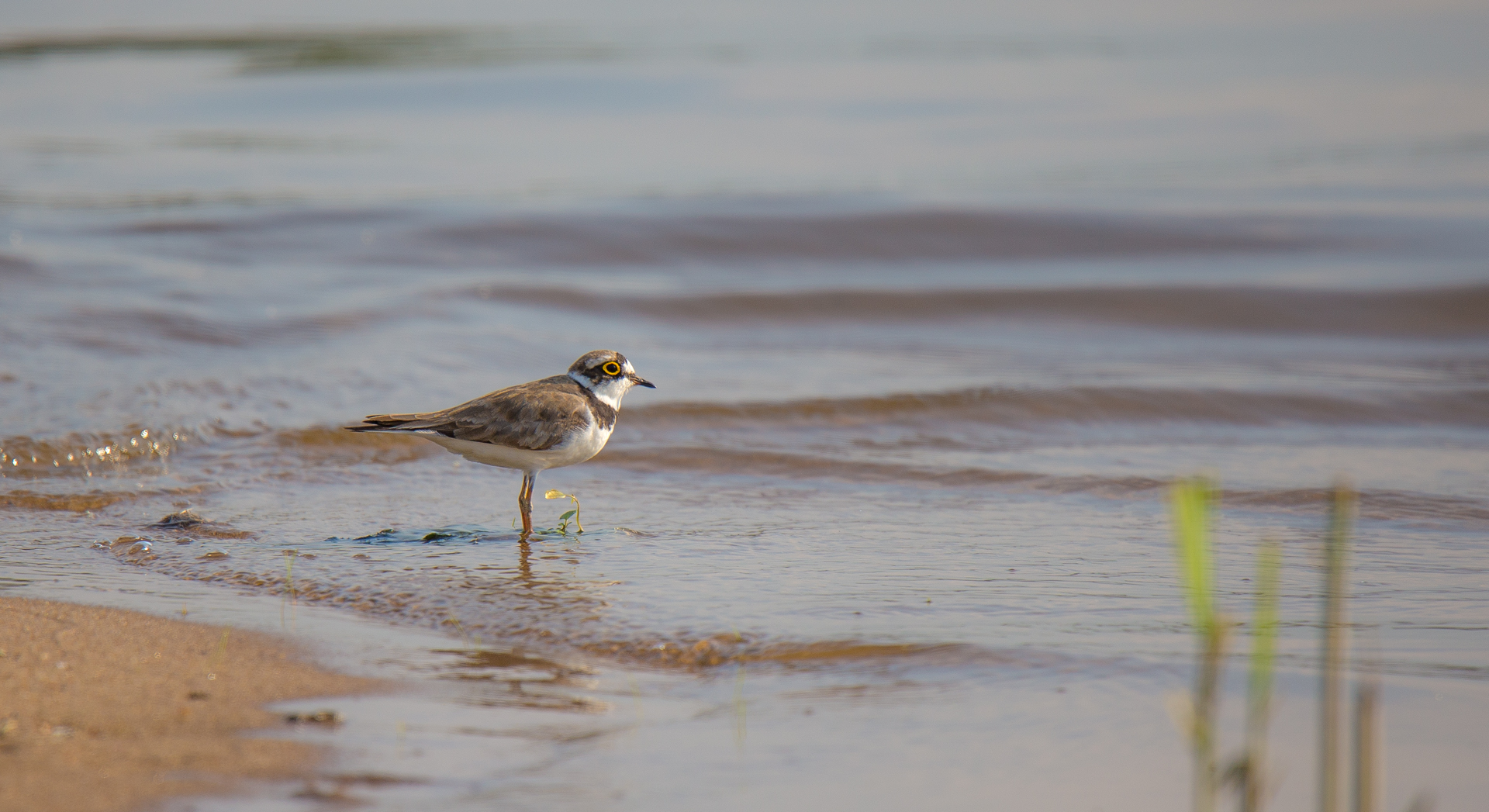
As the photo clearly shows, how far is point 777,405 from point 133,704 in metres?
5.69

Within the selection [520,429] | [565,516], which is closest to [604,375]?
[520,429]

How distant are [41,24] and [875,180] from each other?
22088 mm

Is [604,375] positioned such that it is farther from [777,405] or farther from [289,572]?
[777,405]

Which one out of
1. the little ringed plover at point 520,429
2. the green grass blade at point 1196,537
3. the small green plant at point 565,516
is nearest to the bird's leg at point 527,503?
the little ringed plover at point 520,429

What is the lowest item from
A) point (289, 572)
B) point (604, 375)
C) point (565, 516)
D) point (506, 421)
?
point (289, 572)

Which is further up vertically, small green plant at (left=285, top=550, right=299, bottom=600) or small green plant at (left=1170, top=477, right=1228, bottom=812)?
small green plant at (left=1170, top=477, right=1228, bottom=812)

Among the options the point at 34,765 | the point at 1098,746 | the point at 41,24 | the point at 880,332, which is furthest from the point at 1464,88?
the point at 41,24

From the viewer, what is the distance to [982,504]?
22.8 ft

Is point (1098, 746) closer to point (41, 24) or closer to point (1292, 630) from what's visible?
point (1292, 630)

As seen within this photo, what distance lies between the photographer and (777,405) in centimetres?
914

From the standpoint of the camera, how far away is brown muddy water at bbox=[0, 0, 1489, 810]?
13.1 ft

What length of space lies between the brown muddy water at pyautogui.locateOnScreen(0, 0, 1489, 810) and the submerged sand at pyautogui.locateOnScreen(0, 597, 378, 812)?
0.21m

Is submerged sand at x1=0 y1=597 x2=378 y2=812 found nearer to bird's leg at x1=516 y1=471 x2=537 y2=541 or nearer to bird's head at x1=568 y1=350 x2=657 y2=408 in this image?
bird's leg at x1=516 y1=471 x2=537 y2=541

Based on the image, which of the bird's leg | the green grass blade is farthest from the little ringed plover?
the green grass blade
